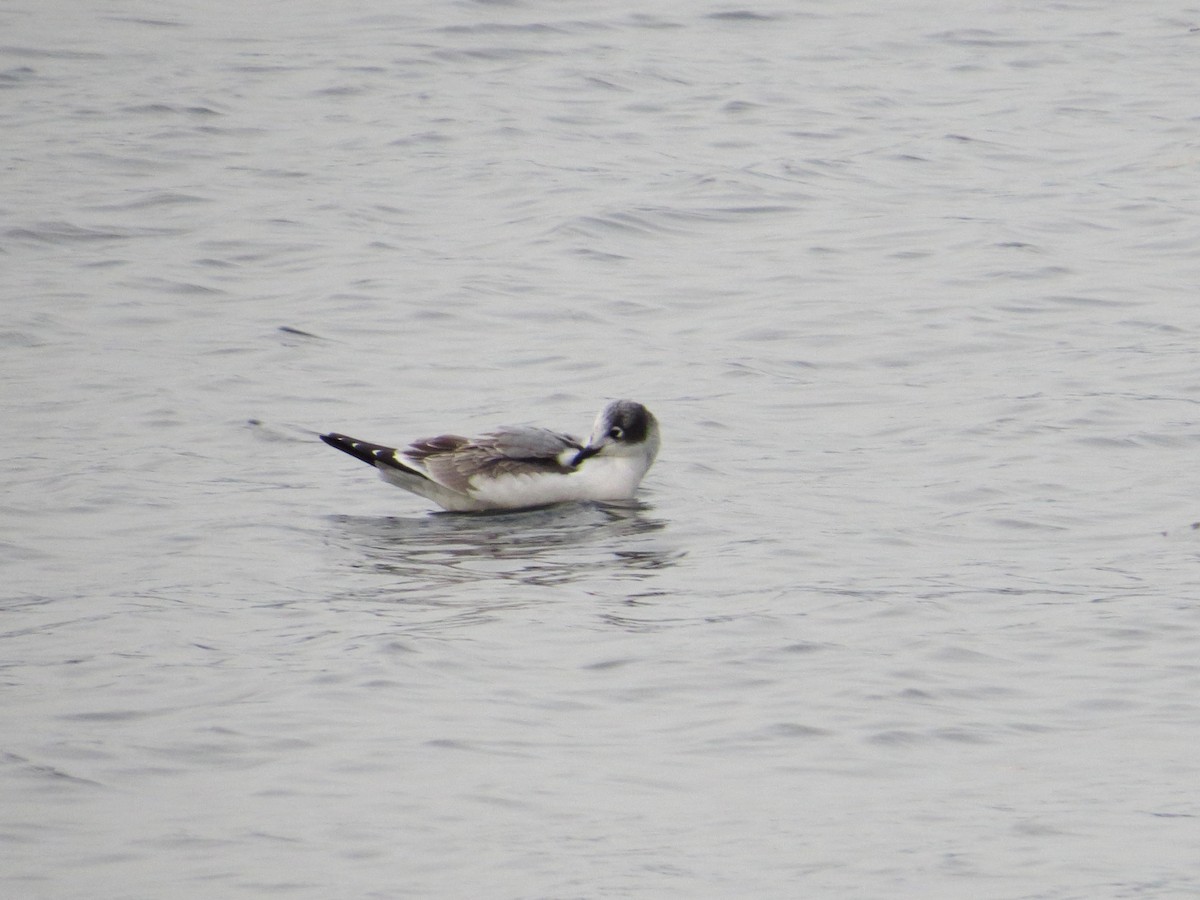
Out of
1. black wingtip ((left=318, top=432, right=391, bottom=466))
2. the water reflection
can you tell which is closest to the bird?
black wingtip ((left=318, top=432, right=391, bottom=466))

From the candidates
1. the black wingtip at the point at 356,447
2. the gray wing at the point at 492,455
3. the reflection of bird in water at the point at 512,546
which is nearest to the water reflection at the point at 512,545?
the reflection of bird in water at the point at 512,546

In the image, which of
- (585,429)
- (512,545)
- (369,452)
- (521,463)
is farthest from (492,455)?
(585,429)

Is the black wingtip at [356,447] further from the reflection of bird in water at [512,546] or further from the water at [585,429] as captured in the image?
the reflection of bird in water at [512,546]

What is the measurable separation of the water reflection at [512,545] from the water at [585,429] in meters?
0.05

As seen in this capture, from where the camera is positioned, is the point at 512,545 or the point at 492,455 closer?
the point at 512,545

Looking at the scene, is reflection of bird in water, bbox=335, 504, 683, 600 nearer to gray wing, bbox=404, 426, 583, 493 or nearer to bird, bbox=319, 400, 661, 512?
bird, bbox=319, 400, 661, 512

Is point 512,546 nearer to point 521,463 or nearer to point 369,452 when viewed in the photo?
point 521,463

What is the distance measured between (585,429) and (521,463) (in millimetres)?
1379

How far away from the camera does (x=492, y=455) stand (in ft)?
36.6

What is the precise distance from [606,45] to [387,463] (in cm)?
1411

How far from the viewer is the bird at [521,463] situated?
437 inches

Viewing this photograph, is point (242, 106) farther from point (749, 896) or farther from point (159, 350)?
point (749, 896)

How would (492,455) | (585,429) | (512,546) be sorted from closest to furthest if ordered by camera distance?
(512,546) → (492,455) → (585,429)

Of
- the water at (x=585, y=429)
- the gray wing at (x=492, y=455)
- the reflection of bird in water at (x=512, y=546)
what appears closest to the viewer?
the water at (x=585, y=429)
